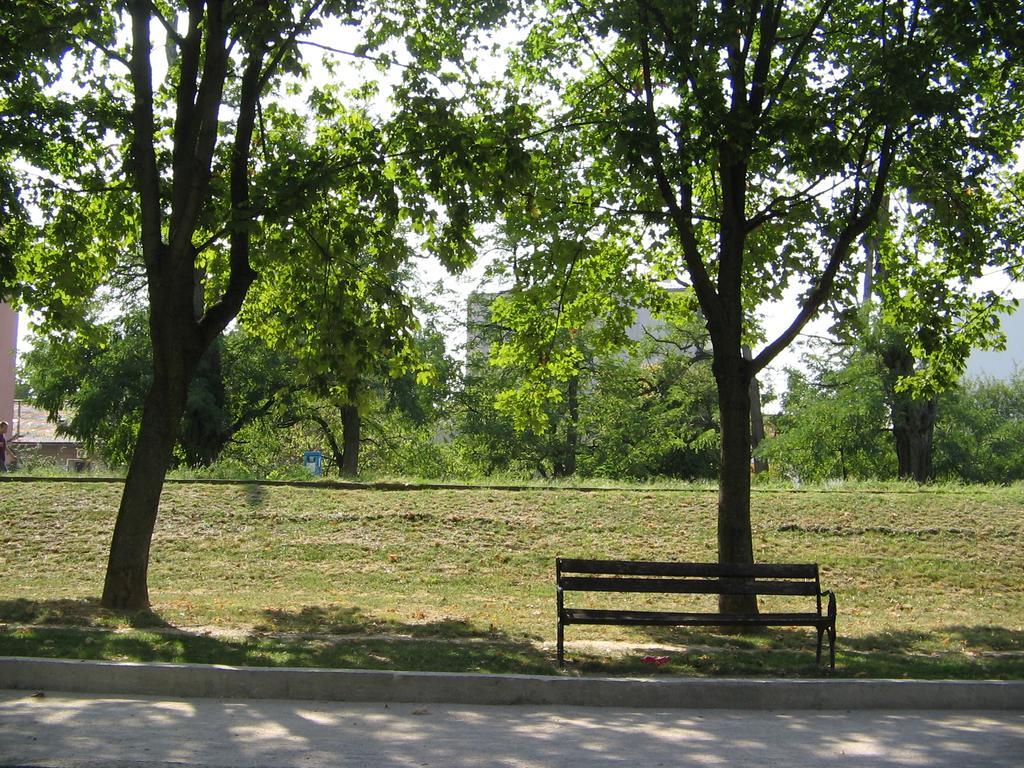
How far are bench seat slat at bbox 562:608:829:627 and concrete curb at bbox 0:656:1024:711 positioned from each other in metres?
0.85

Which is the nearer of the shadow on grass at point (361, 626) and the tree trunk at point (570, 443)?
the shadow on grass at point (361, 626)

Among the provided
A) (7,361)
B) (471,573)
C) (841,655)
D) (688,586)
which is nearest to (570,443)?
(471,573)

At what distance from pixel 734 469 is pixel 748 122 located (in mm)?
3903

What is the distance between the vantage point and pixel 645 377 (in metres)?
41.4

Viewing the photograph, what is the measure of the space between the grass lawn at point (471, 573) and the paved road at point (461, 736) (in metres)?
0.94

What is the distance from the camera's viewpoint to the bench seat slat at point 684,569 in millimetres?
9375

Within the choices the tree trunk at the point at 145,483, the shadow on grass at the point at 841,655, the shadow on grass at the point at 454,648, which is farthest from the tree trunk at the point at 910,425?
the tree trunk at the point at 145,483

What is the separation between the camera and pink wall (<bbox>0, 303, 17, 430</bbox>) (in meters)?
51.6

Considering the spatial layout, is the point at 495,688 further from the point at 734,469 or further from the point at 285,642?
the point at 734,469

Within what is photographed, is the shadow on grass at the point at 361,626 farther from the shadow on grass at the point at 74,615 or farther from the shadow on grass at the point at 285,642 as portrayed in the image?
the shadow on grass at the point at 74,615

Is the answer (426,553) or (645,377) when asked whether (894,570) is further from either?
(645,377)

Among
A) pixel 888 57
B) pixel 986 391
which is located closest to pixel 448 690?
pixel 888 57

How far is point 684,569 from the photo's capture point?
31.2 ft

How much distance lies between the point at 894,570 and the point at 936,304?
4.15m
